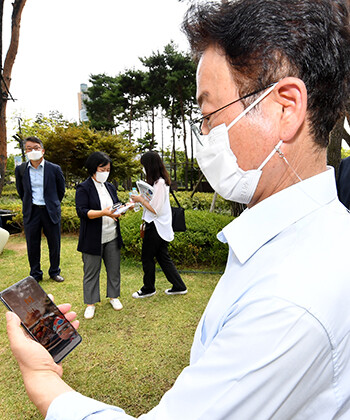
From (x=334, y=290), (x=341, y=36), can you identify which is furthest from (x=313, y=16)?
(x=334, y=290)

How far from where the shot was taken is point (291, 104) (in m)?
0.72

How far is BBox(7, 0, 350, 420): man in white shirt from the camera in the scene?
19.3 inches

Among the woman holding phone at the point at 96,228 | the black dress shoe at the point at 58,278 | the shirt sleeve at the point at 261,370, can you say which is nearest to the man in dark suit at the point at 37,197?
the black dress shoe at the point at 58,278

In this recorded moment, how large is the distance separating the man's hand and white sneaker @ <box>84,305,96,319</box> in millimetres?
2742

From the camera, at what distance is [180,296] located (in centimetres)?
410

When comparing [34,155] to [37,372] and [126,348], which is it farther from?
[37,372]

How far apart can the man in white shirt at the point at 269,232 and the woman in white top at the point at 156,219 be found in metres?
2.68

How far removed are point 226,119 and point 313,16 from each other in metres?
0.31

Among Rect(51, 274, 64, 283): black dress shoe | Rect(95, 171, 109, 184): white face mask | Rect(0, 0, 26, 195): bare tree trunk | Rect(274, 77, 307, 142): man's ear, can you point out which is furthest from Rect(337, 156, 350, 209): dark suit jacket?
Rect(0, 0, 26, 195): bare tree trunk

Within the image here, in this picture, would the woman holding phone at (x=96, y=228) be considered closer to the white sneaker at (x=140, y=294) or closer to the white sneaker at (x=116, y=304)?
the white sneaker at (x=116, y=304)

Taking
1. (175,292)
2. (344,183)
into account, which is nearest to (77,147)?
(175,292)

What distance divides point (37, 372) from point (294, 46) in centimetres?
109

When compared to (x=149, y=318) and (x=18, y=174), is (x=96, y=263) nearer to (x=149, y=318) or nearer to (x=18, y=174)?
(x=149, y=318)

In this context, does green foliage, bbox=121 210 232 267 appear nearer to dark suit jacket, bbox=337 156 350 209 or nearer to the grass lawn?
the grass lawn
